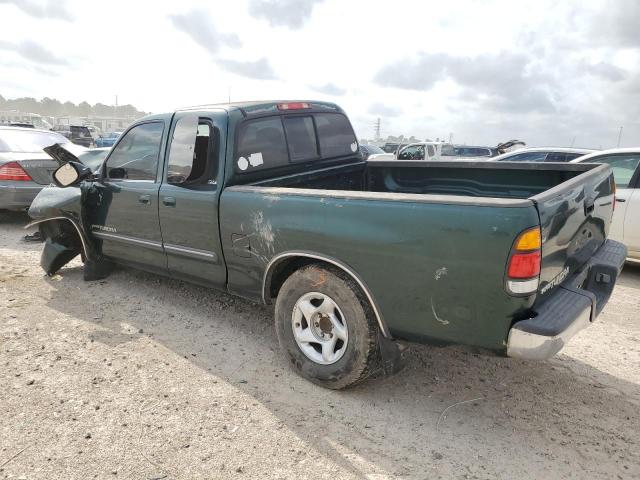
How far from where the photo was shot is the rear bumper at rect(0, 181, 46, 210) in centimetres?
721

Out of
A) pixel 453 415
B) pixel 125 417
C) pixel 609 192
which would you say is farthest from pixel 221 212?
pixel 609 192

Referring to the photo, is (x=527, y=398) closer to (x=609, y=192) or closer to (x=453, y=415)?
(x=453, y=415)

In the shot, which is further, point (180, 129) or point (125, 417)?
point (180, 129)

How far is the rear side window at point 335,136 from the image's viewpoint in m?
4.35

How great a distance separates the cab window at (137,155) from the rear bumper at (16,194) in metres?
3.64

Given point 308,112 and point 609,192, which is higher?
point 308,112

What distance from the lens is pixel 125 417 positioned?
2779mm

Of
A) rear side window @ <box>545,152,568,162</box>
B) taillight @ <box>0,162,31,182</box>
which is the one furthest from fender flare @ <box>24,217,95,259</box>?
rear side window @ <box>545,152,568,162</box>

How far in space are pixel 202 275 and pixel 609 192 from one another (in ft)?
10.2

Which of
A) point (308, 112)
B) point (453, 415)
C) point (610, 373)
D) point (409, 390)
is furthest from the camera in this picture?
point (308, 112)

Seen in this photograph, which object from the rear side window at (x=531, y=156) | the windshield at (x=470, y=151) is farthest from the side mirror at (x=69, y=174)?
the windshield at (x=470, y=151)

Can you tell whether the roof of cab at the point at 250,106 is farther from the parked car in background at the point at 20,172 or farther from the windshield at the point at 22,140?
the windshield at the point at 22,140

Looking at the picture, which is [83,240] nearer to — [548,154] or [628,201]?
[628,201]

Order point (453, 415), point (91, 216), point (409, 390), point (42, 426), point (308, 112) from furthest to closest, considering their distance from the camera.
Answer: point (91, 216)
point (308, 112)
point (409, 390)
point (453, 415)
point (42, 426)
